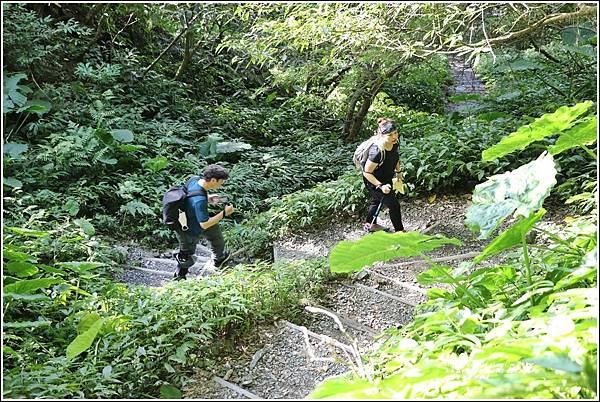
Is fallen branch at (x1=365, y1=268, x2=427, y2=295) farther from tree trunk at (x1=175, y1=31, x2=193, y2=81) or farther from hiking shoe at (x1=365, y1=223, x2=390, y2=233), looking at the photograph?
tree trunk at (x1=175, y1=31, x2=193, y2=81)

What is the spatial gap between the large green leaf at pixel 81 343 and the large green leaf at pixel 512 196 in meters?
2.25

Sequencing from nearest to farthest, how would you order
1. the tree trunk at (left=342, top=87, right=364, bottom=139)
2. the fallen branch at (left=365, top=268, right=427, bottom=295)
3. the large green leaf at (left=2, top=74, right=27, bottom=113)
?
the large green leaf at (left=2, top=74, right=27, bottom=113), the fallen branch at (left=365, top=268, right=427, bottom=295), the tree trunk at (left=342, top=87, right=364, bottom=139)

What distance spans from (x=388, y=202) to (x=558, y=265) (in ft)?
8.61

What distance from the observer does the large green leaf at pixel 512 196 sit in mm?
2381

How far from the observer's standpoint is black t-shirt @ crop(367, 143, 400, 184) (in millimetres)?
5180

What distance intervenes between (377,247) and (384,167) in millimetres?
2795

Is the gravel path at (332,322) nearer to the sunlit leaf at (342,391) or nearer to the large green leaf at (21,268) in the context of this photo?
the sunlit leaf at (342,391)

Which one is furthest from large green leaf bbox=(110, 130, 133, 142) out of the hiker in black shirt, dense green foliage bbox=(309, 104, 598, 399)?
dense green foliage bbox=(309, 104, 598, 399)

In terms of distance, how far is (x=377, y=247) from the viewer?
2604 millimetres

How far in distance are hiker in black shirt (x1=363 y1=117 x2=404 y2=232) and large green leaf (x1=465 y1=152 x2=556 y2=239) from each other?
93.9 inches

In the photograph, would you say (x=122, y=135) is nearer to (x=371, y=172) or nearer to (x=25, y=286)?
(x=371, y=172)

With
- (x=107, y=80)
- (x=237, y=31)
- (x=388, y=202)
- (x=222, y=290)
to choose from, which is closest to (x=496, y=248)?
(x=222, y=290)

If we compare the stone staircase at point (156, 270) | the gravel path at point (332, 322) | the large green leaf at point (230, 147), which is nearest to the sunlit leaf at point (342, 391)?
the gravel path at point (332, 322)

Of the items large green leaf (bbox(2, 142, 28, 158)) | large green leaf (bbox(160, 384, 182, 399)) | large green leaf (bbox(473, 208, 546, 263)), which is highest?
large green leaf (bbox(2, 142, 28, 158))
